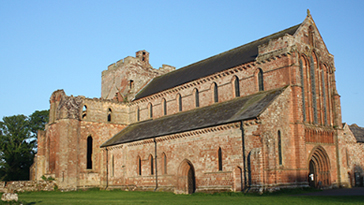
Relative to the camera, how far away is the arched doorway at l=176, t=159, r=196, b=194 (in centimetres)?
3164

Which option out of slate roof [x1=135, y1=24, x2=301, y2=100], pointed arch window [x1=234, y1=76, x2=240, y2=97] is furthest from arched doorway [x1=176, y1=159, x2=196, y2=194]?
slate roof [x1=135, y1=24, x2=301, y2=100]

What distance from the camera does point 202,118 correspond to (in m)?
31.9

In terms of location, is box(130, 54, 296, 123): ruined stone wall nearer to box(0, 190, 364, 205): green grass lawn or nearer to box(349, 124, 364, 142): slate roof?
box(0, 190, 364, 205): green grass lawn

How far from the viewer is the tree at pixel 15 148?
5939 centimetres

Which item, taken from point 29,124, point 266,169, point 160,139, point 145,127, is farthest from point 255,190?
point 29,124

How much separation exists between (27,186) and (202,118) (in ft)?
63.9

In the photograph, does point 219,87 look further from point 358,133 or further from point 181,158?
point 358,133

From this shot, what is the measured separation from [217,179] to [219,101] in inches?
331

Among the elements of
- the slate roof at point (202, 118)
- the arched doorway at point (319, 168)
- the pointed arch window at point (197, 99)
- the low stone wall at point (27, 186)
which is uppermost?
the pointed arch window at point (197, 99)

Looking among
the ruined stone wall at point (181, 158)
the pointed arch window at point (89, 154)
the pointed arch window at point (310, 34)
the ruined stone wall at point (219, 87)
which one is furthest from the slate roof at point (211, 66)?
the pointed arch window at point (89, 154)

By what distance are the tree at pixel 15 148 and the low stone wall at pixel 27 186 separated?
2420cm

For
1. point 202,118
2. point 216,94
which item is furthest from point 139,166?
point 216,94

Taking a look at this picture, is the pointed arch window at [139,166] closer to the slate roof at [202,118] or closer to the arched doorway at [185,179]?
the slate roof at [202,118]

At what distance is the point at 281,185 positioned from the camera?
25469 millimetres
